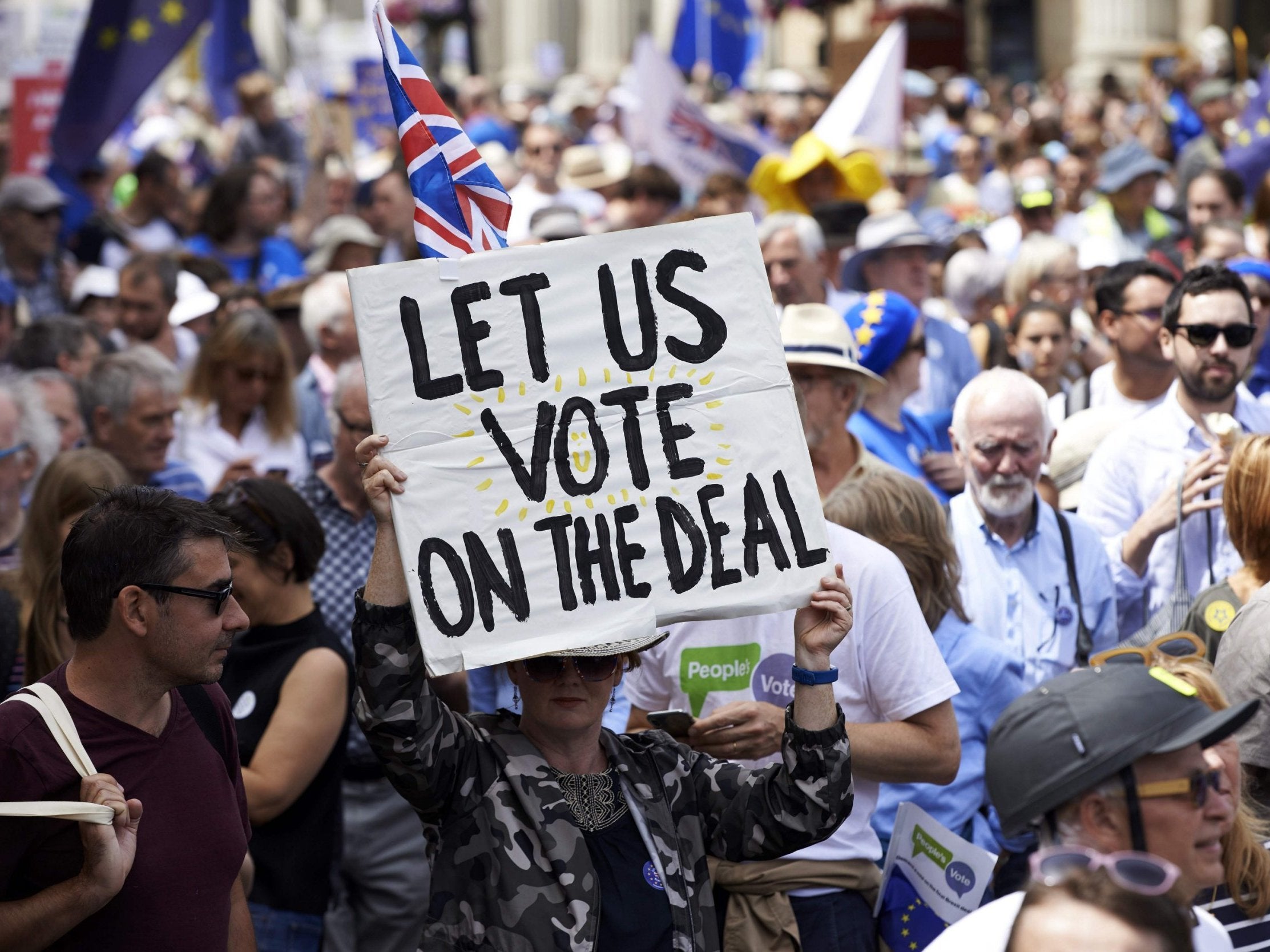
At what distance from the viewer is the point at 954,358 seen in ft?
25.2

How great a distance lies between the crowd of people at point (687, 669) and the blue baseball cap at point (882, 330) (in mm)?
18

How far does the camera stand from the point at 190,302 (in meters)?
9.09

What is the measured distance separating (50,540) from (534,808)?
2229 millimetres

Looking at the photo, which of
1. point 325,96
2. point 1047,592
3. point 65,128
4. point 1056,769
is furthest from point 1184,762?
point 325,96

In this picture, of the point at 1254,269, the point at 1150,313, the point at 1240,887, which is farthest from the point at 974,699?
the point at 1254,269

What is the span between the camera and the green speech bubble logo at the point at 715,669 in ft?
13.2

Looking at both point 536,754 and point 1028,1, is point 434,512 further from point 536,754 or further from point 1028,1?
point 1028,1

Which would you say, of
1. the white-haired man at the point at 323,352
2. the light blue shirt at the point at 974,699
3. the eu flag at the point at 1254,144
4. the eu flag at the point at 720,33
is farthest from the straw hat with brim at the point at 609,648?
the eu flag at the point at 720,33

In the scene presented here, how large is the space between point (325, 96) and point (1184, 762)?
586 inches

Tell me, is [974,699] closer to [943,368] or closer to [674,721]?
[674,721]

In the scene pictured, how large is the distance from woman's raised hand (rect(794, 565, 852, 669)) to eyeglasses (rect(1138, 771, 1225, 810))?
0.77 m

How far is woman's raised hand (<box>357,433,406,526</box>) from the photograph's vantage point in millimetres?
3205

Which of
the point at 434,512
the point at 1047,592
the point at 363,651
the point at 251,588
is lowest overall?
the point at 1047,592

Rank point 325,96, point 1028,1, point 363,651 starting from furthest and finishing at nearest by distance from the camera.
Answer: point 1028,1 → point 325,96 → point 363,651
